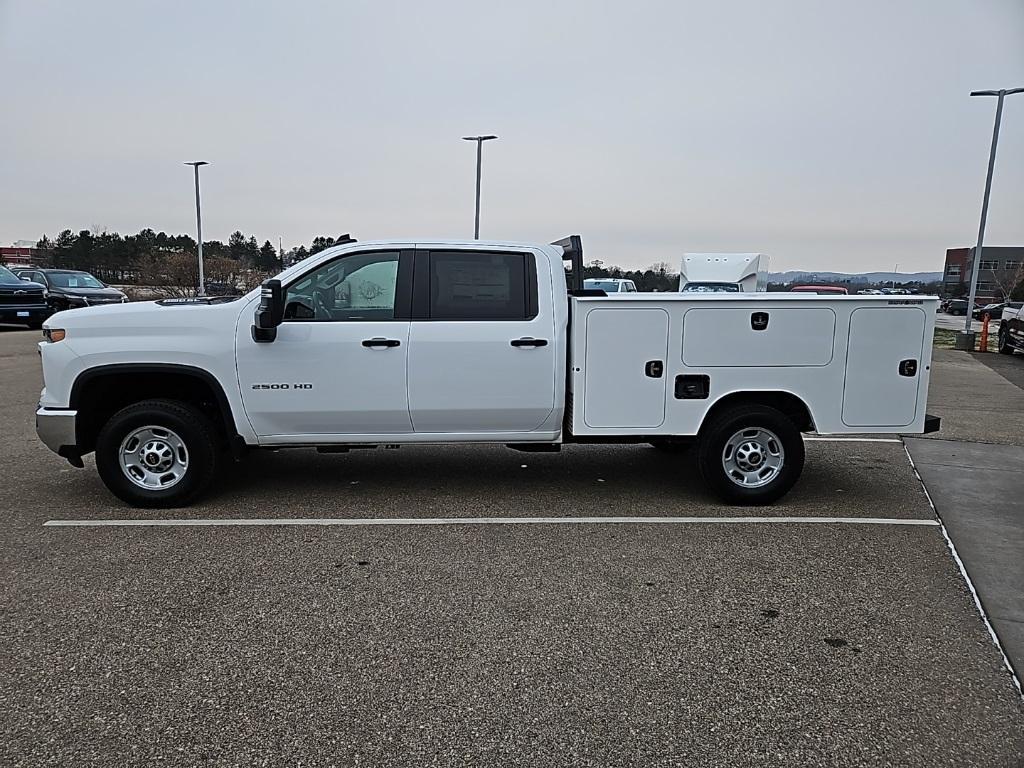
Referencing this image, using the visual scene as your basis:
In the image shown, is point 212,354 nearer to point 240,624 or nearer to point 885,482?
point 240,624

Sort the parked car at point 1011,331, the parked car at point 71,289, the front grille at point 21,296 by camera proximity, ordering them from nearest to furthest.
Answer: the parked car at point 1011,331 → the front grille at point 21,296 → the parked car at point 71,289

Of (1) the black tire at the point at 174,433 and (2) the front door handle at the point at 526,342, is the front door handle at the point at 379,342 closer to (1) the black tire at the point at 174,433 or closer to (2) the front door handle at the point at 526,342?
(2) the front door handle at the point at 526,342

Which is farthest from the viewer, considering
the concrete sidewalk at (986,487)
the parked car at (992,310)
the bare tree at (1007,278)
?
the bare tree at (1007,278)

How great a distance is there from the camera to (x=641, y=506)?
19.4 ft

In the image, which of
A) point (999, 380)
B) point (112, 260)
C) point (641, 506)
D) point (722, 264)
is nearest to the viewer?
point (641, 506)

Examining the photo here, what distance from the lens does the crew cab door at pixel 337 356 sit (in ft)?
18.2

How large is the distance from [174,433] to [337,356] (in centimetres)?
129

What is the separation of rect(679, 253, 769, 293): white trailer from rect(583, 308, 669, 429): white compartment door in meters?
14.1

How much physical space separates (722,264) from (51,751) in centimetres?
1871

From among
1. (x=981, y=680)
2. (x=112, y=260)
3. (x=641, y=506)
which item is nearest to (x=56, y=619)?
(x=641, y=506)

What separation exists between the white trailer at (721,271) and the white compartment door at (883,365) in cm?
1365

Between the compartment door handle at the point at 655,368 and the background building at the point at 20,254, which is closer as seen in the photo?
the compartment door handle at the point at 655,368

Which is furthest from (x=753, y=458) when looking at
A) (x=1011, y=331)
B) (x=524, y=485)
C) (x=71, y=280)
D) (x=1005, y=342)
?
(x=71, y=280)

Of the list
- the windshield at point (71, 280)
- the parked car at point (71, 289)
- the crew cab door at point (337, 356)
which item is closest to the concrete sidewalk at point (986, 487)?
the crew cab door at point (337, 356)
